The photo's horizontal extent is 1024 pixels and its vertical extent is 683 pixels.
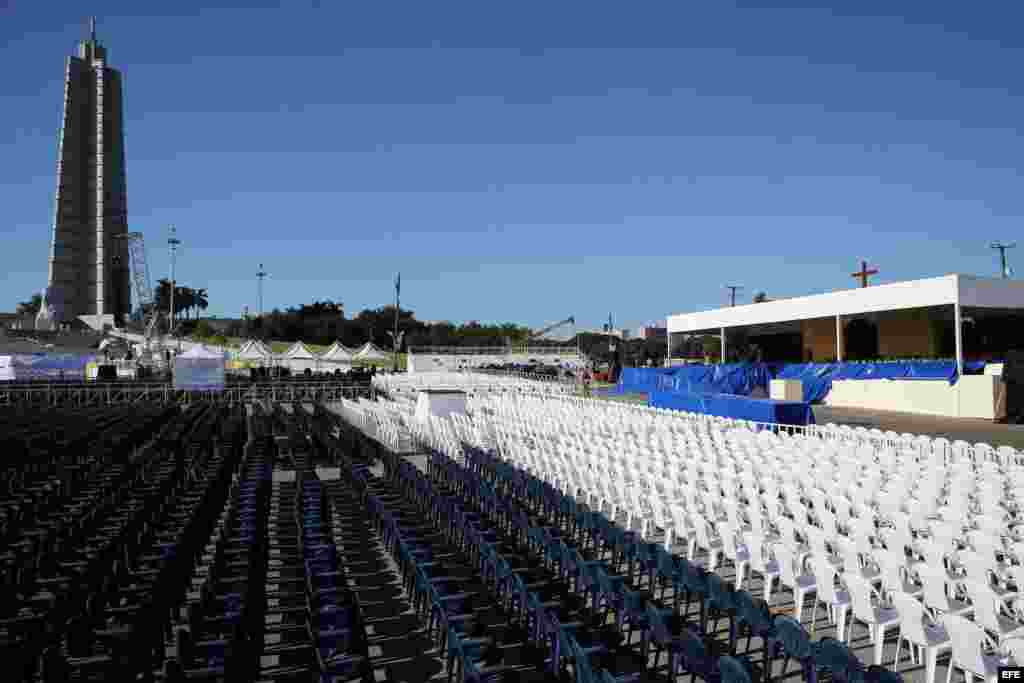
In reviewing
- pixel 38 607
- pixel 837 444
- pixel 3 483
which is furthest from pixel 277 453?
pixel 837 444

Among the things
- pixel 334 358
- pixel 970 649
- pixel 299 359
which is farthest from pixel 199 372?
pixel 970 649

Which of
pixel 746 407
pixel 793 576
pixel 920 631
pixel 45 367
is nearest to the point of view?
pixel 920 631

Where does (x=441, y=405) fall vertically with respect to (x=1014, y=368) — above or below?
below

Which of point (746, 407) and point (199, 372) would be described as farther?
point (199, 372)

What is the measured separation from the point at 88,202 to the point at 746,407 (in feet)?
388

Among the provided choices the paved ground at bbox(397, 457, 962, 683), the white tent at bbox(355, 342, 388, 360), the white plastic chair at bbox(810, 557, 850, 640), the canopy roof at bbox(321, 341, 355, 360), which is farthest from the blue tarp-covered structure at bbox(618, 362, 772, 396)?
the canopy roof at bbox(321, 341, 355, 360)

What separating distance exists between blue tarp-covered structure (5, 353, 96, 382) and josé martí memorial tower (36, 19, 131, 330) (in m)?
67.1

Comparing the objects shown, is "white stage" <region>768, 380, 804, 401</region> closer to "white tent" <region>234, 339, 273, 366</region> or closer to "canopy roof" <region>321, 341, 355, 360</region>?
"white tent" <region>234, 339, 273, 366</region>

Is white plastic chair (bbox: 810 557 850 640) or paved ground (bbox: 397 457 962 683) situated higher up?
white plastic chair (bbox: 810 557 850 640)

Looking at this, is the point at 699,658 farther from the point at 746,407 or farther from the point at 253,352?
the point at 253,352

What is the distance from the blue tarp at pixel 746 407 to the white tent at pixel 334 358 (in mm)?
37797

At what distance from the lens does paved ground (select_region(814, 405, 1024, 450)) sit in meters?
18.7

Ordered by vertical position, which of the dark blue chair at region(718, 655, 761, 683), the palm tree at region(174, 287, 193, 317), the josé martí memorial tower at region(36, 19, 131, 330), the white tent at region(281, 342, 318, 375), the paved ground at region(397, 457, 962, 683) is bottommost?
the paved ground at region(397, 457, 962, 683)

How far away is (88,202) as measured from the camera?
109938 millimetres
